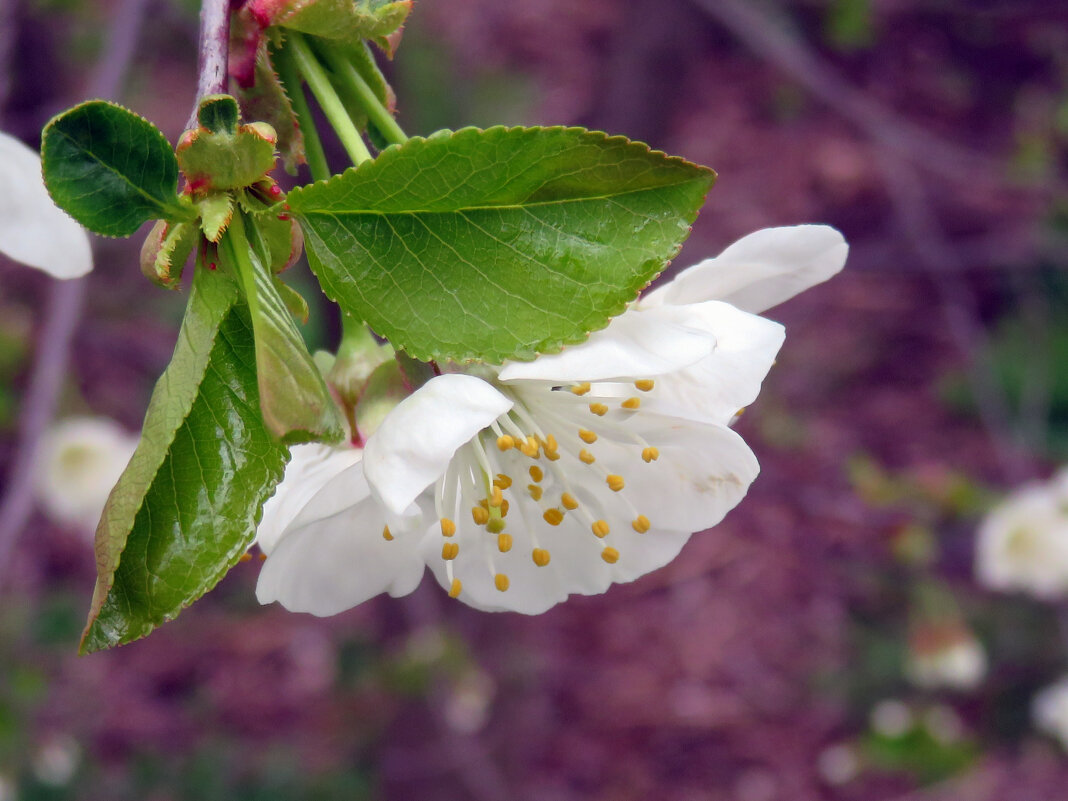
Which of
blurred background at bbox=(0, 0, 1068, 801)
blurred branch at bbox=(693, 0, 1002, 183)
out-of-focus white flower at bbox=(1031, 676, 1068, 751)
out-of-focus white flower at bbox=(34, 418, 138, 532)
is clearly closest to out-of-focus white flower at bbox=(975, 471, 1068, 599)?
blurred background at bbox=(0, 0, 1068, 801)

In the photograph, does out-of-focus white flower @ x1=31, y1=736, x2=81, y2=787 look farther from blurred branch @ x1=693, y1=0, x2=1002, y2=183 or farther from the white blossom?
blurred branch @ x1=693, y1=0, x2=1002, y2=183

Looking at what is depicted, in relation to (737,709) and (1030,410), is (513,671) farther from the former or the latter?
(1030,410)

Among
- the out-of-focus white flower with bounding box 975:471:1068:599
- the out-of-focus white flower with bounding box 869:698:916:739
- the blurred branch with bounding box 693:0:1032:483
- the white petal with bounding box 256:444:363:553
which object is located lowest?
the out-of-focus white flower with bounding box 869:698:916:739

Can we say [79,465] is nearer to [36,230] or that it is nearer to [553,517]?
[36,230]

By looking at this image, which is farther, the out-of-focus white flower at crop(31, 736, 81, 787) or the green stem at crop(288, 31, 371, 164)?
the out-of-focus white flower at crop(31, 736, 81, 787)

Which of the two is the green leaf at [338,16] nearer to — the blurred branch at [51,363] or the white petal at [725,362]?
the white petal at [725,362]

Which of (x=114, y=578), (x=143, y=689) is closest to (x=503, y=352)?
(x=114, y=578)

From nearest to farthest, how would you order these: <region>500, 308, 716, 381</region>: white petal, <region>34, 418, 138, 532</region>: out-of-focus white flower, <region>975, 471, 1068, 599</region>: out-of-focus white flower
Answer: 1. <region>500, 308, 716, 381</region>: white petal
2. <region>34, 418, 138, 532</region>: out-of-focus white flower
3. <region>975, 471, 1068, 599</region>: out-of-focus white flower

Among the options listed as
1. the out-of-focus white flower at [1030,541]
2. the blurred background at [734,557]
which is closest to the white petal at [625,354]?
the blurred background at [734,557]
